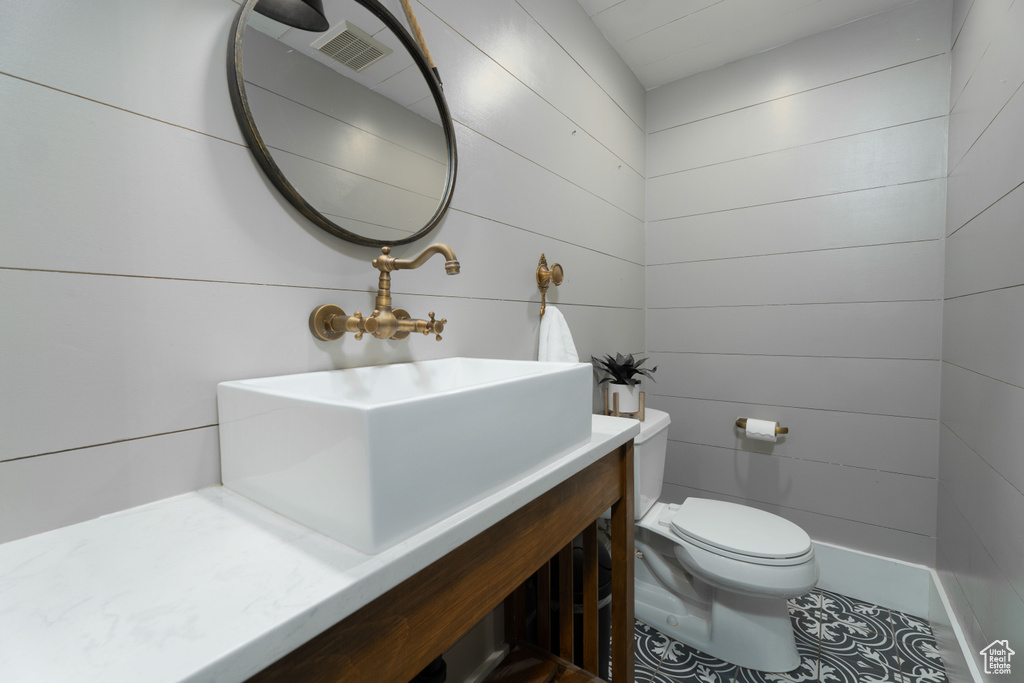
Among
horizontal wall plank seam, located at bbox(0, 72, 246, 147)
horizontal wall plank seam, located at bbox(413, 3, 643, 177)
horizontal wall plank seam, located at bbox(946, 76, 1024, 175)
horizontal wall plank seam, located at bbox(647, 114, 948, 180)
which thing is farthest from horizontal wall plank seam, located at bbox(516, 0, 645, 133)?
horizontal wall plank seam, located at bbox(946, 76, 1024, 175)

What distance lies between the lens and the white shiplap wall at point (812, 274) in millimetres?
1646

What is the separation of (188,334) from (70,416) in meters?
0.16

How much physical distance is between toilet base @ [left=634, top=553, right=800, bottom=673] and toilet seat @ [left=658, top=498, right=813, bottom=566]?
187mm

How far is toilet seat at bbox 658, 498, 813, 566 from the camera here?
4.38 feet

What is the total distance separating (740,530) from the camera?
4.77 feet

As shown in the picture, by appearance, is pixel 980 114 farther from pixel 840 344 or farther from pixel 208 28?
pixel 208 28

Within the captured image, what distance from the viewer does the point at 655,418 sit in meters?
1.70

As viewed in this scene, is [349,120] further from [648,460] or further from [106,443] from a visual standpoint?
[648,460]

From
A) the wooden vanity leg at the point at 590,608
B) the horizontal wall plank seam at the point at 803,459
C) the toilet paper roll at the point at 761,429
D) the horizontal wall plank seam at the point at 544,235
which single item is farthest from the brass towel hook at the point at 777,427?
the wooden vanity leg at the point at 590,608

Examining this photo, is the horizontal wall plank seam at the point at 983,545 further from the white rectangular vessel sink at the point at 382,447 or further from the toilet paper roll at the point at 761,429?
the white rectangular vessel sink at the point at 382,447

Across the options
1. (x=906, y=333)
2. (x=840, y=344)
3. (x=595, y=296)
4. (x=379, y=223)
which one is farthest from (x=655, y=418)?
(x=379, y=223)

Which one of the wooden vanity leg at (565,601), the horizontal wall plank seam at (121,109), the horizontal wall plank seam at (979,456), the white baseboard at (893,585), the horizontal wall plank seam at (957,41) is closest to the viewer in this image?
the horizontal wall plank seam at (121,109)

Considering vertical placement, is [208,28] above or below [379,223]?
above

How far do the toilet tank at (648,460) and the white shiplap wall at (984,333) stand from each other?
2.78ft
